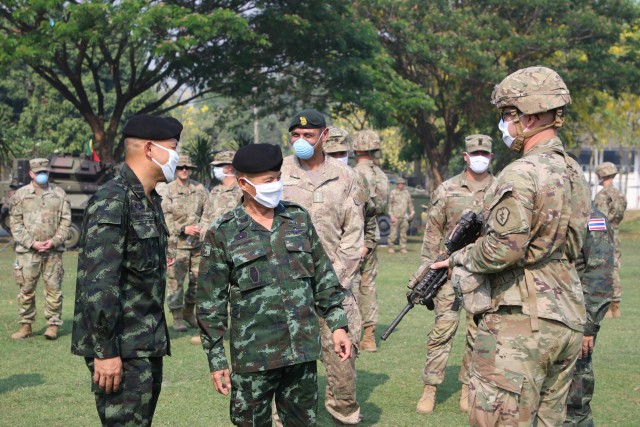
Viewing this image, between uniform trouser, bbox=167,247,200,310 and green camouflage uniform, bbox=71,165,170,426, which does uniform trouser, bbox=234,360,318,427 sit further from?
uniform trouser, bbox=167,247,200,310

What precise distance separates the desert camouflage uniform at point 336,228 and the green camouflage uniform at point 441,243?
3.91 ft

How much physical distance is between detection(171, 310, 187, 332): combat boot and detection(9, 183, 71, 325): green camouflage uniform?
4.70 ft

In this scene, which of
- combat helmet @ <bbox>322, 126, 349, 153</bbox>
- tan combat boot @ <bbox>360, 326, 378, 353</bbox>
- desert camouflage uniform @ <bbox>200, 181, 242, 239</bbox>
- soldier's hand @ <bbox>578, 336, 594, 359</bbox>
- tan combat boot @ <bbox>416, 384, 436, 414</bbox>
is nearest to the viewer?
soldier's hand @ <bbox>578, 336, 594, 359</bbox>

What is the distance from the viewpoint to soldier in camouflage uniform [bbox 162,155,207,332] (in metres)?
11.5

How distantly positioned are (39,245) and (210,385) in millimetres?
3542

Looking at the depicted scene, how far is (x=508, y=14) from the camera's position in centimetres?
3291

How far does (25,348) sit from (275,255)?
20.8ft

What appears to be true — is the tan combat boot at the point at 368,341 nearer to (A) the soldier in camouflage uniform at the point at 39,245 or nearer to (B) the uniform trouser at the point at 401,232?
(A) the soldier in camouflage uniform at the point at 39,245

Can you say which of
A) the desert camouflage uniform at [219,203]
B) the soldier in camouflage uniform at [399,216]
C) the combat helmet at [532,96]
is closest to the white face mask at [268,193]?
the combat helmet at [532,96]

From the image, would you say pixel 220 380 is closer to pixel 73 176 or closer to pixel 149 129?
pixel 149 129

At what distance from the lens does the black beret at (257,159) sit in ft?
16.6

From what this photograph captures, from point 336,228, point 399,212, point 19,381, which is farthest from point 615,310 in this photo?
point 399,212

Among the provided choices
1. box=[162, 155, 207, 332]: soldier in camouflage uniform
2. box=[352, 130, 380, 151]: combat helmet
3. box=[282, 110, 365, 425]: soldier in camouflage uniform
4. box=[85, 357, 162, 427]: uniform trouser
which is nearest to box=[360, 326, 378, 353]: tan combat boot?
box=[352, 130, 380, 151]: combat helmet

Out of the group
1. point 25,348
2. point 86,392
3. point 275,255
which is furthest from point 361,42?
point 275,255
